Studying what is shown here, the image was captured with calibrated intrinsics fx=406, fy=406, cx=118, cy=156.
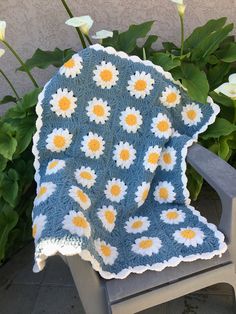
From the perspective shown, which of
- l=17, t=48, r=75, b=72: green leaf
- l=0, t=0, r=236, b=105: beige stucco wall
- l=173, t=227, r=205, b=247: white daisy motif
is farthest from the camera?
l=0, t=0, r=236, b=105: beige stucco wall

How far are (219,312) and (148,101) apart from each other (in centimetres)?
91

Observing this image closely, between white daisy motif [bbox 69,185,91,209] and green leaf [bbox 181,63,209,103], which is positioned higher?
green leaf [bbox 181,63,209,103]

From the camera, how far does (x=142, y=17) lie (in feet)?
7.02

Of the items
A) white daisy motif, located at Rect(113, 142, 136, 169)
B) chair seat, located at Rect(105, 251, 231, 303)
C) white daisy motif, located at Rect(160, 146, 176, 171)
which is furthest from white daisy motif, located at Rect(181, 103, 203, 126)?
chair seat, located at Rect(105, 251, 231, 303)

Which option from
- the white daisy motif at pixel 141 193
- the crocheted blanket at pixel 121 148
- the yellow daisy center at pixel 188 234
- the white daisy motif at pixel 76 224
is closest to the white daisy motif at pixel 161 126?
the crocheted blanket at pixel 121 148

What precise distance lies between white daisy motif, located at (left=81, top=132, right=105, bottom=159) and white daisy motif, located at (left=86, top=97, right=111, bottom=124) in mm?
63

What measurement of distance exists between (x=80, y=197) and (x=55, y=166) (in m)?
0.17

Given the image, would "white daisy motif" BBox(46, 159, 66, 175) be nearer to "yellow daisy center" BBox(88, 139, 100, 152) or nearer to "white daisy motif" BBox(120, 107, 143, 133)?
"yellow daisy center" BBox(88, 139, 100, 152)

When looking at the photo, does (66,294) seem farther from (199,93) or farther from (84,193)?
(199,93)

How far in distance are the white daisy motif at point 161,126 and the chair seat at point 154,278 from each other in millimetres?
548

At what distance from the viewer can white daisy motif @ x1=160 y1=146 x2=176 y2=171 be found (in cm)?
164

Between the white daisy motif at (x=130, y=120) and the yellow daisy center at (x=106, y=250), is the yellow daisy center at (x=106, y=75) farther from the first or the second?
the yellow daisy center at (x=106, y=250)

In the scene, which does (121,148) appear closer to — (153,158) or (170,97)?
(153,158)

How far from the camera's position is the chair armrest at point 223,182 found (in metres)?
1.27
